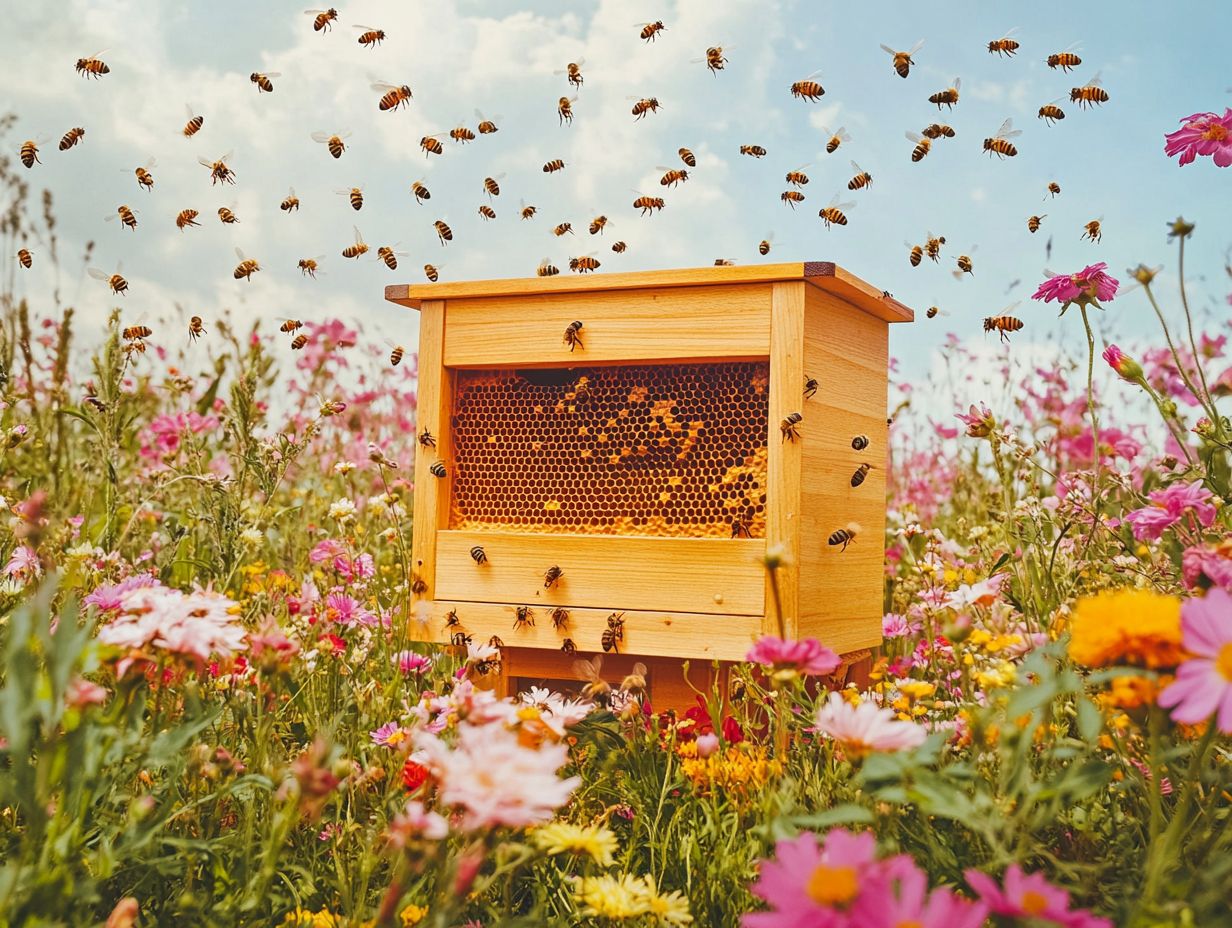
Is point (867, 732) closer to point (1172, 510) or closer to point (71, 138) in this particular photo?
point (1172, 510)

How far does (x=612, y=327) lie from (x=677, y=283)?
22 cm

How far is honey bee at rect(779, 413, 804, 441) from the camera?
9.00ft

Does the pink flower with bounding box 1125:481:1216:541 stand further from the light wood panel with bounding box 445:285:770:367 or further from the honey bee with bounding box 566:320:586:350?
the honey bee with bounding box 566:320:586:350

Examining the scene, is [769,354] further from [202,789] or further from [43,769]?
[43,769]

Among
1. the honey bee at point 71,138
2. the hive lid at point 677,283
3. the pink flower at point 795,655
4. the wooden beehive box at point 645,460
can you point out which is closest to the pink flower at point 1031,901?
the pink flower at point 795,655

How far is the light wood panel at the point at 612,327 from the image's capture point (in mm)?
2850

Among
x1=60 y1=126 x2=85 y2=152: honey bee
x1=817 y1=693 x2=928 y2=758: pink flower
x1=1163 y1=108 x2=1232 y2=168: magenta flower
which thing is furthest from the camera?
x1=60 y1=126 x2=85 y2=152: honey bee

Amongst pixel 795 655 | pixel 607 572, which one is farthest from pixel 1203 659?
pixel 607 572

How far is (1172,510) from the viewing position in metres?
1.99

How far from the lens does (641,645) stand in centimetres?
285

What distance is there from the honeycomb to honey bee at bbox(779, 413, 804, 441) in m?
0.13

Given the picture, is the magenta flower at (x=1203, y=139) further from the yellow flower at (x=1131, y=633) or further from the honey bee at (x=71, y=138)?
the honey bee at (x=71, y=138)

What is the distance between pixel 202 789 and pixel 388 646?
3.48 feet

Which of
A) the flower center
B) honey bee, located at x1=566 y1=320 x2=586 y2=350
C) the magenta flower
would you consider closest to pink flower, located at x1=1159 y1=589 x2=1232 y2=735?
the flower center
